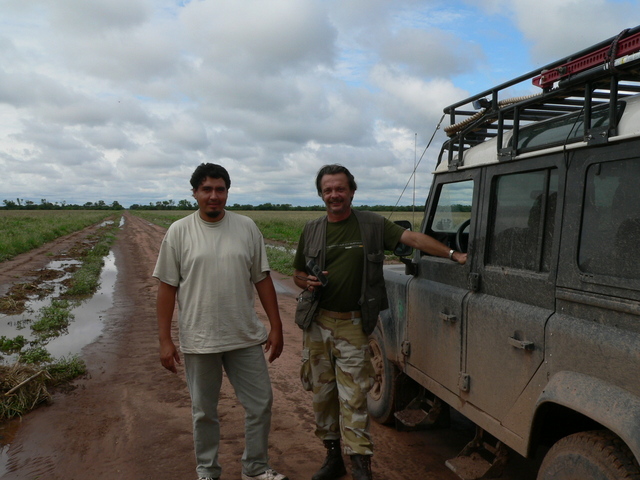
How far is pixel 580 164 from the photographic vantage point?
8.32ft

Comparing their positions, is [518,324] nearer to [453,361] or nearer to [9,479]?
[453,361]

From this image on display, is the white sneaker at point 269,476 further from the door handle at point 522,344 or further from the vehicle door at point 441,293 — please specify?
the door handle at point 522,344

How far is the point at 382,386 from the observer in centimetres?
452

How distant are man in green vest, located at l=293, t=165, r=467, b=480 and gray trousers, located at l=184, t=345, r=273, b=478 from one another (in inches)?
14.9

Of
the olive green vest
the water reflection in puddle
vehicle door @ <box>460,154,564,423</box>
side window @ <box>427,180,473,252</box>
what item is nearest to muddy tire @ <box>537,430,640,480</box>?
vehicle door @ <box>460,154,564,423</box>

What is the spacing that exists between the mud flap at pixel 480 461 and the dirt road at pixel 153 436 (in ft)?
1.94

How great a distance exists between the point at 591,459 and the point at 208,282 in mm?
2247

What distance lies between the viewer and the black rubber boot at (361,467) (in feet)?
11.1

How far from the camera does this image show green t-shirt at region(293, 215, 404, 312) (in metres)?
3.56

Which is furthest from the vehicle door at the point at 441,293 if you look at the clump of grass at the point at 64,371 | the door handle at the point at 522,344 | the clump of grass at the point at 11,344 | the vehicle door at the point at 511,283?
the clump of grass at the point at 11,344

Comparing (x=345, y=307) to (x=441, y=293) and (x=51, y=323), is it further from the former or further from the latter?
(x=51, y=323)

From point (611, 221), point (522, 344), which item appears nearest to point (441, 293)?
point (522, 344)

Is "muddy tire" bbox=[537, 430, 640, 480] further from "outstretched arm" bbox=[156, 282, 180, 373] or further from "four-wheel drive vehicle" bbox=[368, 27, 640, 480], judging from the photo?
"outstretched arm" bbox=[156, 282, 180, 373]

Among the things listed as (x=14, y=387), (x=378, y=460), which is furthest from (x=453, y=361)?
(x=14, y=387)
